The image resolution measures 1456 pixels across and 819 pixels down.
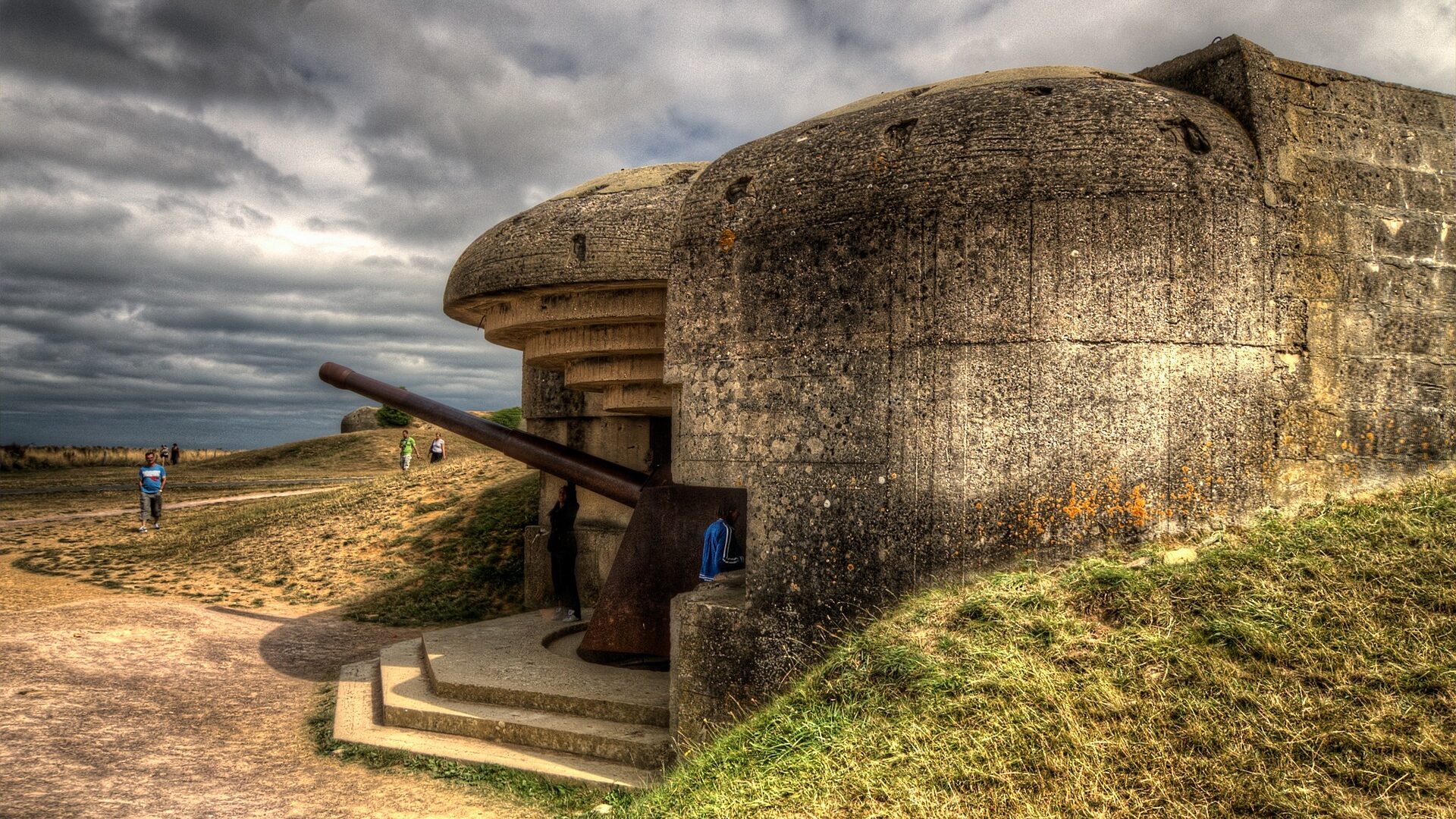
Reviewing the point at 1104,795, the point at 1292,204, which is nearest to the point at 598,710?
the point at 1104,795

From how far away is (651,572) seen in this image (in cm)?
711

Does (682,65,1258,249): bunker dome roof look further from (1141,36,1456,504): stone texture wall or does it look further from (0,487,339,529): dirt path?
(0,487,339,529): dirt path

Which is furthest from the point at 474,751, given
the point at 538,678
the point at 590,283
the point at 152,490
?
the point at 152,490

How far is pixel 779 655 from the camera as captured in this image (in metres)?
4.93

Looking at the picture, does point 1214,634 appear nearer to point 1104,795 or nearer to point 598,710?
point 1104,795

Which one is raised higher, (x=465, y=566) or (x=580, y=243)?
(x=580, y=243)

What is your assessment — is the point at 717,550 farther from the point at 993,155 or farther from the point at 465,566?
the point at 465,566

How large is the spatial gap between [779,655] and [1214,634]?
2111mm

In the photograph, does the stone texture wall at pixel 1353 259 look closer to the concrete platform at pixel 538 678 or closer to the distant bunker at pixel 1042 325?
the distant bunker at pixel 1042 325

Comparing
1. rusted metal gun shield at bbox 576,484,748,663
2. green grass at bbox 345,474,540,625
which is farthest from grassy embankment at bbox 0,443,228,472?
rusted metal gun shield at bbox 576,484,748,663

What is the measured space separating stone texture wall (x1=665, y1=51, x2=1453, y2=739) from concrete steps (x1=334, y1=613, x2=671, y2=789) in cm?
73

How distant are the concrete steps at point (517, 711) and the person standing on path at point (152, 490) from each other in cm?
1042

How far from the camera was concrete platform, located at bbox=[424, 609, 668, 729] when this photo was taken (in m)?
6.02

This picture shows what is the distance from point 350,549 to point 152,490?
17.6 feet
